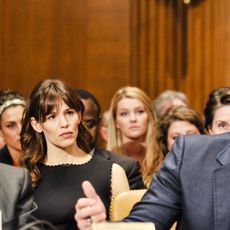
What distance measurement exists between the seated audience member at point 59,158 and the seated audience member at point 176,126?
2.89 ft

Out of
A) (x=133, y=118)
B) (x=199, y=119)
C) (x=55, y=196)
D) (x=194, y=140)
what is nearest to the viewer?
(x=194, y=140)

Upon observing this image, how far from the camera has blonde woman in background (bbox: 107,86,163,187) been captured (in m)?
4.27

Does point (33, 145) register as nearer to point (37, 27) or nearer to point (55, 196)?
point (55, 196)

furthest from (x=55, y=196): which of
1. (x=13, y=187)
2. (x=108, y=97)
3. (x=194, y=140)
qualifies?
(x=108, y=97)

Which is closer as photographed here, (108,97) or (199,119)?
(199,119)

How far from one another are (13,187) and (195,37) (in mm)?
3505

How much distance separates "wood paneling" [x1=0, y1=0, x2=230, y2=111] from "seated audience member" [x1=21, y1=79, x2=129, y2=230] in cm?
237

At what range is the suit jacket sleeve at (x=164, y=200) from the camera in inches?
80.5

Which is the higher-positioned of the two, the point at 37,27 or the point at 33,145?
the point at 37,27

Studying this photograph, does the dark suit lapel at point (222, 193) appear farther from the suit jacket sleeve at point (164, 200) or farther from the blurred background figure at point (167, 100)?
the blurred background figure at point (167, 100)

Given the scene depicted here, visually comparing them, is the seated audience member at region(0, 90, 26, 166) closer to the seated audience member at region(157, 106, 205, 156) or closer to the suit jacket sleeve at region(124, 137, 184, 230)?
the seated audience member at region(157, 106, 205, 156)

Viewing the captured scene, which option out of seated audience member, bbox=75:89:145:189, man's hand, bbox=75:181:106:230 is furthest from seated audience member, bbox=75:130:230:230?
seated audience member, bbox=75:89:145:189

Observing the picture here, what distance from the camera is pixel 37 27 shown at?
5512mm

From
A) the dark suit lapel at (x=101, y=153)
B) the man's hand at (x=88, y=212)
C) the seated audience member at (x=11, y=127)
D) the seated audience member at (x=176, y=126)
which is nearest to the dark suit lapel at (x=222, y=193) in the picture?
the man's hand at (x=88, y=212)
